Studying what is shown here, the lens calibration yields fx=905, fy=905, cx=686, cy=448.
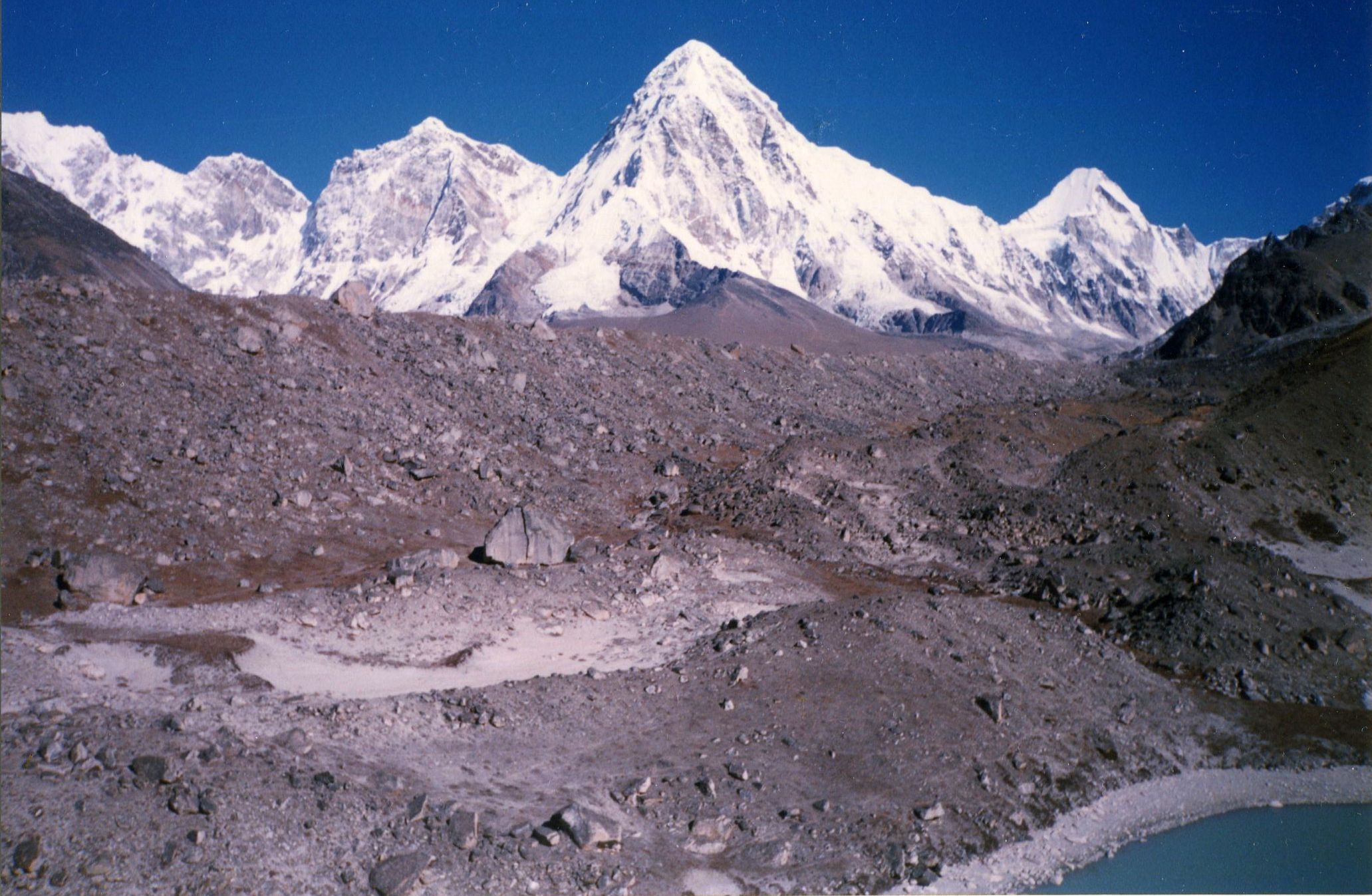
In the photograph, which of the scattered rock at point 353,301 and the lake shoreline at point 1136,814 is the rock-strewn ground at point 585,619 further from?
the scattered rock at point 353,301

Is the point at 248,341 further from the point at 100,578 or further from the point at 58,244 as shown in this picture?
the point at 58,244

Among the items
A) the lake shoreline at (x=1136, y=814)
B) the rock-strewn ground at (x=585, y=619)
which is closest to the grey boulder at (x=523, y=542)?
the rock-strewn ground at (x=585, y=619)

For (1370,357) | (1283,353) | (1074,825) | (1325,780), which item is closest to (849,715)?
(1074,825)

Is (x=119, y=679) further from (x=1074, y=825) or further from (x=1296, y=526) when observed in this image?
(x=1296, y=526)

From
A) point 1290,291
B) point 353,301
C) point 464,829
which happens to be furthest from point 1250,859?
point 1290,291

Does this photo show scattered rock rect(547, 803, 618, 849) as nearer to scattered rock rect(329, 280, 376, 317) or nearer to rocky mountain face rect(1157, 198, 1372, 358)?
scattered rock rect(329, 280, 376, 317)

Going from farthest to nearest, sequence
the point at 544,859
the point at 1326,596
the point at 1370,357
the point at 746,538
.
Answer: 1. the point at 1370,357
2. the point at 746,538
3. the point at 1326,596
4. the point at 544,859
